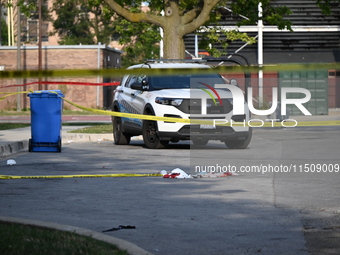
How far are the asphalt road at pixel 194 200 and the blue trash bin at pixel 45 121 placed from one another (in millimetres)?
461

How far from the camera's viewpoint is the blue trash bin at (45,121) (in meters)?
16.8

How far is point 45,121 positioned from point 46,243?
10697 mm

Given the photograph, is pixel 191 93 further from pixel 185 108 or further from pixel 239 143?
pixel 239 143

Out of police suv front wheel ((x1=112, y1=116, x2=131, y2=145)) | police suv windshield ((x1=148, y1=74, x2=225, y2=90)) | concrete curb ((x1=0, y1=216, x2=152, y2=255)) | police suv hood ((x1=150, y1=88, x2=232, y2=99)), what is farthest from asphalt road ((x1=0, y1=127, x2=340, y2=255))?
police suv front wheel ((x1=112, y1=116, x2=131, y2=145))

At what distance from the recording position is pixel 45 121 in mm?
16828

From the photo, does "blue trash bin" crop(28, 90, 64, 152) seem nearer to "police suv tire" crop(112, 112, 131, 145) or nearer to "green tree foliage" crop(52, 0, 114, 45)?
"police suv tire" crop(112, 112, 131, 145)

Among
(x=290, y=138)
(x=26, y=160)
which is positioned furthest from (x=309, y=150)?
(x=26, y=160)

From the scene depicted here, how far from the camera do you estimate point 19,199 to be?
9672 mm

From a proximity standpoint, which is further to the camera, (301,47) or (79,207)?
(301,47)

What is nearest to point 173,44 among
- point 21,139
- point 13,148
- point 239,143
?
point 21,139

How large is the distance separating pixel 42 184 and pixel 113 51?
146 feet

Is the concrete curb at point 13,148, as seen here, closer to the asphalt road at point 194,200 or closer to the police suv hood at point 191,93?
the asphalt road at point 194,200

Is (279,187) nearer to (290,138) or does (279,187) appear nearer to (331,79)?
(290,138)

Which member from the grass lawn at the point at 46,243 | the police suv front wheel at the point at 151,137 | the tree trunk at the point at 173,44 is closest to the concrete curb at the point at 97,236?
the grass lawn at the point at 46,243
